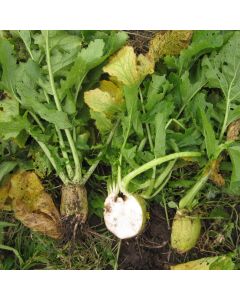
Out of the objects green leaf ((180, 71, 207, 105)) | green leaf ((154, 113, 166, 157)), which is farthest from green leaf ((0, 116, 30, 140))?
green leaf ((180, 71, 207, 105))

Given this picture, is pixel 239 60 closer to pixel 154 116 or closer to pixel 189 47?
pixel 189 47

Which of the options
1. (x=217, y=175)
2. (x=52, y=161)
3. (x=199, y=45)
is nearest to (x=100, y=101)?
(x=52, y=161)

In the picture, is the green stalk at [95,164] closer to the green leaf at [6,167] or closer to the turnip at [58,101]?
the turnip at [58,101]

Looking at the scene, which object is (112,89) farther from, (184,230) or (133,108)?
(184,230)

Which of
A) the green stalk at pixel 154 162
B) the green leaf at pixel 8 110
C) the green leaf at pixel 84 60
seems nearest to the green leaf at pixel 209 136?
the green stalk at pixel 154 162

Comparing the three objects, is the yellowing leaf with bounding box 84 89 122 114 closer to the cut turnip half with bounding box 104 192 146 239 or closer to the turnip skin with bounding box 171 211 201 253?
the cut turnip half with bounding box 104 192 146 239

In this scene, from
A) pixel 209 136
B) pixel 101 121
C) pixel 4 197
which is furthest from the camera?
pixel 4 197
